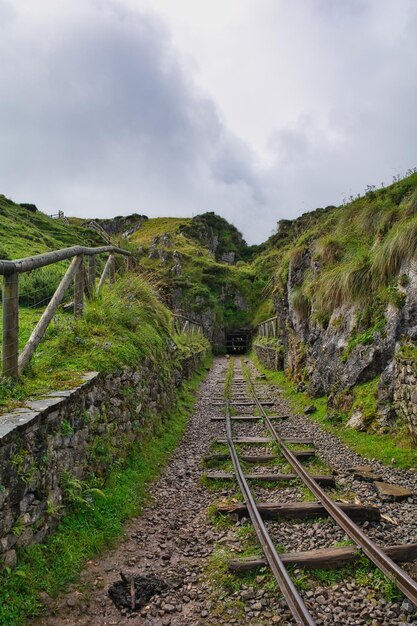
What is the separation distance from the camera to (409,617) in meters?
3.36

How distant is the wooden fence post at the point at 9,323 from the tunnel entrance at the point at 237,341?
4013 cm

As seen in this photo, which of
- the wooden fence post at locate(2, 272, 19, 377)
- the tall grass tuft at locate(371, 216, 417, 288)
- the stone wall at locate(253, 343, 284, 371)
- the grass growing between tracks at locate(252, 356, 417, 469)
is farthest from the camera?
the stone wall at locate(253, 343, 284, 371)

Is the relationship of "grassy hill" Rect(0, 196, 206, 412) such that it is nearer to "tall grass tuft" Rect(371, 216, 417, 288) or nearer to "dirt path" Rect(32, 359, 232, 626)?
"dirt path" Rect(32, 359, 232, 626)

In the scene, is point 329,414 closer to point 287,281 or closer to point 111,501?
point 111,501

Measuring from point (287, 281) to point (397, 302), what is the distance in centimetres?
1026

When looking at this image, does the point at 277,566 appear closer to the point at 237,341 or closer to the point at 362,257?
the point at 362,257

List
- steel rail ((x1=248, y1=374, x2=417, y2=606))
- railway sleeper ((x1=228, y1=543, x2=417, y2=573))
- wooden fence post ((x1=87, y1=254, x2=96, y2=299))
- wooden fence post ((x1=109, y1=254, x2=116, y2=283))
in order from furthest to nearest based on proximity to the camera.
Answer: wooden fence post ((x1=109, y1=254, x2=116, y2=283)) < wooden fence post ((x1=87, y1=254, x2=96, y2=299)) < railway sleeper ((x1=228, y1=543, x2=417, y2=573)) < steel rail ((x1=248, y1=374, x2=417, y2=606))

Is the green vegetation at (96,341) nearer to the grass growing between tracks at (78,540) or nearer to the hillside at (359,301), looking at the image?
the grass growing between tracks at (78,540)

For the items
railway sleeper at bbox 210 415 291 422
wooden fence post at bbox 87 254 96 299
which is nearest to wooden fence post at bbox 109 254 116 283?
wooden fence post at bbox 87 254 96 299

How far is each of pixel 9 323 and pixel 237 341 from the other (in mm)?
42152

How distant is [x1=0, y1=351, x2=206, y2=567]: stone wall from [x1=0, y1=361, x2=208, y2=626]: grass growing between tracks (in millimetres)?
153

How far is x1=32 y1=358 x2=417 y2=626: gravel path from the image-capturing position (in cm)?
353

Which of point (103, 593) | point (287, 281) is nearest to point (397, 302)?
point (103, 593)

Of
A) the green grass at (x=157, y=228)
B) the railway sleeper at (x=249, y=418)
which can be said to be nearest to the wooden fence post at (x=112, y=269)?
the railway sleeper at (x=249, y=418)
